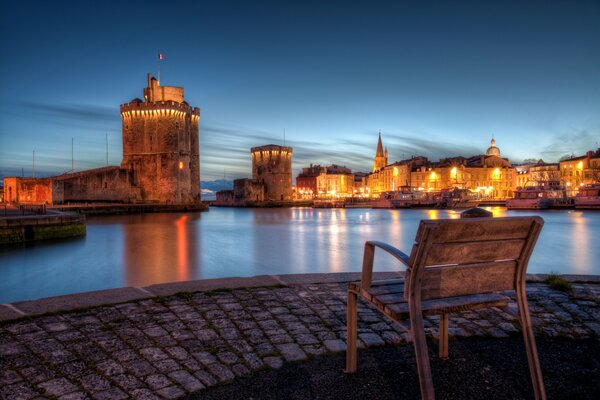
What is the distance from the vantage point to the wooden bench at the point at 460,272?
1936 mm

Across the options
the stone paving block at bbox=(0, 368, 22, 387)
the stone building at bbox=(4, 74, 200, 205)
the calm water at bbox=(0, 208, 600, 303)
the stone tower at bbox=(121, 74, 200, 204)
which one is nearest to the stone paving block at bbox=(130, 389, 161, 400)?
the stone paving block at bbox=(0, 368, 22, 387)

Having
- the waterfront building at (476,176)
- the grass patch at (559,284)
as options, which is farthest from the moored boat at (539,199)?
the grass patch at (559,284)

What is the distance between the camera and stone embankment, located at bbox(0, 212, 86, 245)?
13273mm

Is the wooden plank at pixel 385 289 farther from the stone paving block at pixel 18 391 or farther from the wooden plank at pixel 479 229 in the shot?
the stone paving block at pixel 18 391

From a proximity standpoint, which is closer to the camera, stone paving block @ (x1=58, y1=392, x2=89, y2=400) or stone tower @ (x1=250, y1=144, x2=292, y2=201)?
stone paving block @ (x1=58, y1=392, x2=89, y2=400)

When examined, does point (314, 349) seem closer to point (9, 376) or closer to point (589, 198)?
point (9, 376)

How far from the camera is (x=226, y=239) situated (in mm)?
19047

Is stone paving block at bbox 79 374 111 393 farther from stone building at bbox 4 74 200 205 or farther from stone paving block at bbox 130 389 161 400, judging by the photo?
stone building at bbox 4 74 200 205

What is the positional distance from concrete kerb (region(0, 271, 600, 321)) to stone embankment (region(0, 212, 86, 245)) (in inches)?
458

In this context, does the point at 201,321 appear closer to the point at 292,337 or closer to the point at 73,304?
the point at 292,337

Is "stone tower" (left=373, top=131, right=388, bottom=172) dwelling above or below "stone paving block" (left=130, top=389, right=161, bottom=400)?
above

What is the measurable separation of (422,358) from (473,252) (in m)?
0.58

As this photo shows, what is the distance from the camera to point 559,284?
14.4 feet

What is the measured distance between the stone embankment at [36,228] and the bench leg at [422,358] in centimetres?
1476
